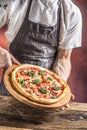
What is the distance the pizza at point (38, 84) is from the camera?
1.59 meters

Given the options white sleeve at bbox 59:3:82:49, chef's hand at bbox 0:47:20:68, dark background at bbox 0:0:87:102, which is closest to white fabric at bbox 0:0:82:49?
white sleeve at bbox 59:3:82:49

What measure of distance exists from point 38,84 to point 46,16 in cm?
39

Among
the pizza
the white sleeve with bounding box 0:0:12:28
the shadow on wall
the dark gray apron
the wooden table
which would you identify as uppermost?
the white sleeve with bounding box 0:0:12:28

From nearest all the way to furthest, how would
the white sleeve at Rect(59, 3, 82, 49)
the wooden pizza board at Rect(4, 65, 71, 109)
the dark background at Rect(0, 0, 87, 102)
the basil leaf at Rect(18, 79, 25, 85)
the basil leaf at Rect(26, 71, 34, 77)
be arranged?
the wooden pizza board at Rect(4, 65, 71, 109) < the basil leaf at Rect(18, 79, 25, 85) < the basil leaf at Rect(26, 71, 34, 77) < the white sleeve at Rect(59, 3, 82, 49) < the dark background at Rect(0, 0, 87, 102)

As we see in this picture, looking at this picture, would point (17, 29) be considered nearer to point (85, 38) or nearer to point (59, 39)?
point (59, 39)

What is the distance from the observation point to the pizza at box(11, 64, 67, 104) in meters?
1.59

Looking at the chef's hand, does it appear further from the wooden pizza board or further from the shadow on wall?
the shadow on wall

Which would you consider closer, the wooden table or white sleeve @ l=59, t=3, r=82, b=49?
the wooden table

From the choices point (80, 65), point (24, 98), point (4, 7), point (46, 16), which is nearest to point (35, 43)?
point (46, 16)

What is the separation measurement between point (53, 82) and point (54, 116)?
0.71ft

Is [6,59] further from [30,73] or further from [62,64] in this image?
[62,64]

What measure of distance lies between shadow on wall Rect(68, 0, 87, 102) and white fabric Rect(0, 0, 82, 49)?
610 millimetres

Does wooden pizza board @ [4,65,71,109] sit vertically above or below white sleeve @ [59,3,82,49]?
below

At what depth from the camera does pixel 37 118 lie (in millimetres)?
1614
